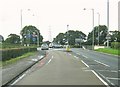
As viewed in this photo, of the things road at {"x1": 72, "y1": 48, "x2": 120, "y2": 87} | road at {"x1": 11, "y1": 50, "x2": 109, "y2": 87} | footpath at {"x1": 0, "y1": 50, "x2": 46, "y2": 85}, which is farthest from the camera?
road at {"x1": 72, "y1": 48, "x2": 120, "y2": 87}

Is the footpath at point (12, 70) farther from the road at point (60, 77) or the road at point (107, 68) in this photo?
the road at point (107, 68)

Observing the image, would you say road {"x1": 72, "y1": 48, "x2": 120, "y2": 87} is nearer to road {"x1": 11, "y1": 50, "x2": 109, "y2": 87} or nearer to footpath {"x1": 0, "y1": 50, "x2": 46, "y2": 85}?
road {"x1": 11, "y1": 50, "x2": 109, "y2": 87}

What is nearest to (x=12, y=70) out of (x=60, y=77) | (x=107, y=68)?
(x=60, y=77)

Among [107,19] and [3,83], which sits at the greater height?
[107,19]

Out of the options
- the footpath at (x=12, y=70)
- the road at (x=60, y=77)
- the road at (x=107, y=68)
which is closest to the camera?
the road at (x=60, y=77)

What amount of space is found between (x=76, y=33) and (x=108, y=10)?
366 ft


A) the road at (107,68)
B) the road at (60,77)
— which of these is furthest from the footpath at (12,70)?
the road at (107,68)

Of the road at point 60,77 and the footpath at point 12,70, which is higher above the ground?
the footpath at point 12,70

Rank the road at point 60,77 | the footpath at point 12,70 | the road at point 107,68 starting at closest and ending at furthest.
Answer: the road at point 60,77 → the footpath at point 12,70 → the road at point 107,68

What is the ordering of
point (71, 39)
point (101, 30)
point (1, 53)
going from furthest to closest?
point (71, 39) → point (101, 30) → point (1, 53)

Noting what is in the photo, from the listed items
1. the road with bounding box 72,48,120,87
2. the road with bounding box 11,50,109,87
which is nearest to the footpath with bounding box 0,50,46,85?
the road with bounding box 11,50,109,87

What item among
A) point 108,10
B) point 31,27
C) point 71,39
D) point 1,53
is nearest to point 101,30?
point 71,39

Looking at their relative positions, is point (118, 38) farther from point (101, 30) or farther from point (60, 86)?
point (60, 86)

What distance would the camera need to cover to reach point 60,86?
48.3ft
